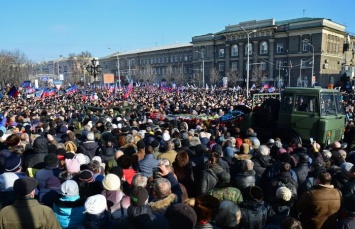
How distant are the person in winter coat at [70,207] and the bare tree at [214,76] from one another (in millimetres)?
69844

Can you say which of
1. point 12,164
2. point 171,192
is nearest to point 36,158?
point 12,164

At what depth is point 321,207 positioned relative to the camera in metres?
4.45

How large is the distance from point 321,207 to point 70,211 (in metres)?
3.26

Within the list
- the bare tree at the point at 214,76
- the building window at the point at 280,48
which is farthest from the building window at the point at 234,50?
the building window at the point at 280,48

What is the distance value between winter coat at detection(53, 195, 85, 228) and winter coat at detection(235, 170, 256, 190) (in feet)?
8.40

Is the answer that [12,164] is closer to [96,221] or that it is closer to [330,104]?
[96,221]

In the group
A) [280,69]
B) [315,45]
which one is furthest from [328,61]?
[280,69]

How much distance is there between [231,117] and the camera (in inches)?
625

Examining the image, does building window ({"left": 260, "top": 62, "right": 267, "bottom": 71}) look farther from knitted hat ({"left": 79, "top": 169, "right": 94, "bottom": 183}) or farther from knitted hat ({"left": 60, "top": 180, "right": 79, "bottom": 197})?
knitted hat ({"left": 60, "top": 180, "right": 79, "bottom": 197})

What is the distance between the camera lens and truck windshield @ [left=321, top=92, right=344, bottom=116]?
10.8 meters

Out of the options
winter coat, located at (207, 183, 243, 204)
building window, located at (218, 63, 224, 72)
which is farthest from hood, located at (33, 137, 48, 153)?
building window, located at (218, 63, 224, 72)

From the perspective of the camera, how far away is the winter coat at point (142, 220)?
3.68 metres

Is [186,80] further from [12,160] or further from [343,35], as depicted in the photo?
[12,160]

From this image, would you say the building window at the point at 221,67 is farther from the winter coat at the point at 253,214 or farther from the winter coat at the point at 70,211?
the winter coat at the point at 70,211
